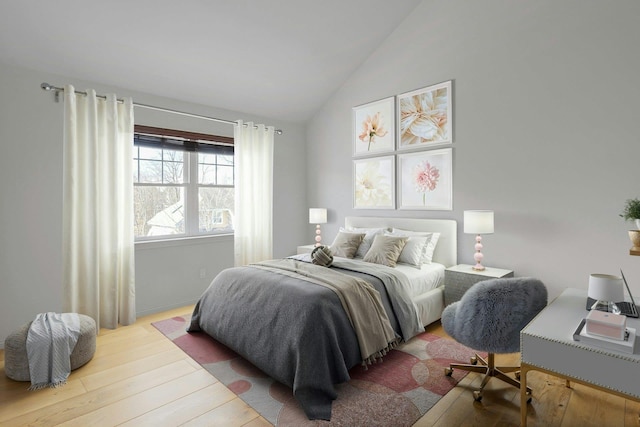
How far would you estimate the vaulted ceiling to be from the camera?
288 cm

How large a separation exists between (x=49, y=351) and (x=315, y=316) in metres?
1.96

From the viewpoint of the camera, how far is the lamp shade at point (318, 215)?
4875 millimetres

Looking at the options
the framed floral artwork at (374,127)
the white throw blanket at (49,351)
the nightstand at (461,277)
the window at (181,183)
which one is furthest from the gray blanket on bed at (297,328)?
the framed floral artwork at (374,127)

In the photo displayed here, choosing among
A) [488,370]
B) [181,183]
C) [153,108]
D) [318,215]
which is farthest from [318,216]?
[488,370]

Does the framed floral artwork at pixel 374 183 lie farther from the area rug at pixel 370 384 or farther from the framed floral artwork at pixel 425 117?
the area rug at pixel 370 384

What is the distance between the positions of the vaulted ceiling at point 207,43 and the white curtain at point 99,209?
1.18 ft

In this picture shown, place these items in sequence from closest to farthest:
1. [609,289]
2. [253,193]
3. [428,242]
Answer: [609,289] < [428,242] < [253,193]

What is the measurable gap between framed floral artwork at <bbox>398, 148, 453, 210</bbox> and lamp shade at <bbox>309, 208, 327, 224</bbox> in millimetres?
1143

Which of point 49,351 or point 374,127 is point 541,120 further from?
point 49,351

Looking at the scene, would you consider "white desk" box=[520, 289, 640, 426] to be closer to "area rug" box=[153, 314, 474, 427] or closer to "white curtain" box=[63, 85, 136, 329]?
"area rug" box=[153, 314, 474, 427]

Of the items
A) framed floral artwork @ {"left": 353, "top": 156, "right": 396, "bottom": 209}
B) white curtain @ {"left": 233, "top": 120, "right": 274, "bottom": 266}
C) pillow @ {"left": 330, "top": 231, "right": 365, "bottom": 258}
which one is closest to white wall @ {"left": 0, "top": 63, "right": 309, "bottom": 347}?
white curtain @ {"left": 233, "top": 120, "right": 274, "bottom": 266}

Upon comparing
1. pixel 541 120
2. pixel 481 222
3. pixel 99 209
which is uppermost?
pixel 541 120

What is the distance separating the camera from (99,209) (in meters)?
3.39

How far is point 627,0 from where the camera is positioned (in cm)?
275
